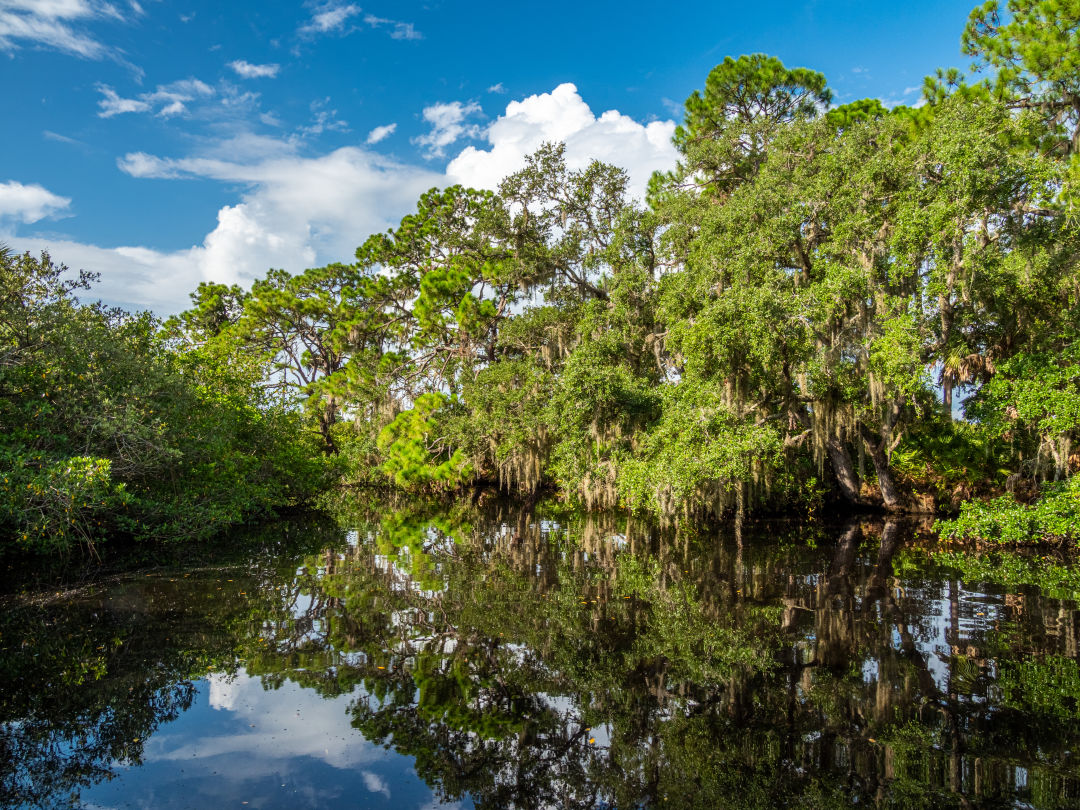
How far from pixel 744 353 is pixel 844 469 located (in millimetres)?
5213

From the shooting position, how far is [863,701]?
16.5 feet

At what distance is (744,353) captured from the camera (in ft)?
43.5

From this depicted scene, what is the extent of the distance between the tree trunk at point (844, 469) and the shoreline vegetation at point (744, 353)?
0.30 ft

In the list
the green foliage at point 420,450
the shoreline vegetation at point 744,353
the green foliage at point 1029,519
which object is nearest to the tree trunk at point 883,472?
the shoreline vegetation at point 744,353

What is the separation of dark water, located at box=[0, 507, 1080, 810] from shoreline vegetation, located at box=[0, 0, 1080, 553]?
2.92 m

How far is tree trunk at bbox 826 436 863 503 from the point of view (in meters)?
15.5

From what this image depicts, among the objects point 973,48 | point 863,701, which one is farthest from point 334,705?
point 973,48

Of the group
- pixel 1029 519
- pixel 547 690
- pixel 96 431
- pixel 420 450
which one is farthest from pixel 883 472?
pixel 96 431

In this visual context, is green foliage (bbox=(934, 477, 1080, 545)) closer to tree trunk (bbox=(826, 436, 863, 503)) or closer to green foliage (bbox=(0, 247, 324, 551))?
tree trunk (bbox=(826, 436, 863, 503))

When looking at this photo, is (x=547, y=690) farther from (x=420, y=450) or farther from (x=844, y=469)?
(x=420, y=450)

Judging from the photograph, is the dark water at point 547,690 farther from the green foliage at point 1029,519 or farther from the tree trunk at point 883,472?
the tree trunk at point 883,472

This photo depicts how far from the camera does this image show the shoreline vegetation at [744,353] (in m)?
10.7

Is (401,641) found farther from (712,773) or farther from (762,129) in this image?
(762,129)

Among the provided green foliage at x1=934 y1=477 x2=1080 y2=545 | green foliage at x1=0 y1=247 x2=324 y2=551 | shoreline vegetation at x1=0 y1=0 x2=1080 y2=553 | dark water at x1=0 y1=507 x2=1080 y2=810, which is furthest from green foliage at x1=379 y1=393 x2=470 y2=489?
green foliage at x1=934 y1=477 x2=1080 y2=545
